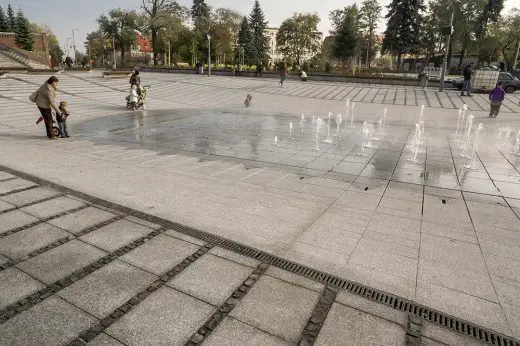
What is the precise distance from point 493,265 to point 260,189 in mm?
3498

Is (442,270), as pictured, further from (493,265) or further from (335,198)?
(335,198)

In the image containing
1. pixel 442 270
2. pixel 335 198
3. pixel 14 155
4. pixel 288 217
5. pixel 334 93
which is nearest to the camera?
pixel 442 270

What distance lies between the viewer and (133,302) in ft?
9.47

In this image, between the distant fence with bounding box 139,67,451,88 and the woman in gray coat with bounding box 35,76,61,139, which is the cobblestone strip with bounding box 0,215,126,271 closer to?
the woman in gray coat with bounding box 35,76,61,139

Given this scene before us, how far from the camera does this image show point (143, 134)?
10.8 metres

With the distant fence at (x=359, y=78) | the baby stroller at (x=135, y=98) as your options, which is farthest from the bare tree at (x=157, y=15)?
the baby stroller at (x=135, y=98)

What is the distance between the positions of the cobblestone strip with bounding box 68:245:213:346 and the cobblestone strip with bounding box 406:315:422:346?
2105 mm

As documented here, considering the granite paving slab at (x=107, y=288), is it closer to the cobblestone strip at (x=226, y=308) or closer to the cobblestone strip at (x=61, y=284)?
the cobblestone strip at (x=61, y=284)

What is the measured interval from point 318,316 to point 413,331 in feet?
2.44

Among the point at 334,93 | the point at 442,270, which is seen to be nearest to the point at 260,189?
the point at 442,270

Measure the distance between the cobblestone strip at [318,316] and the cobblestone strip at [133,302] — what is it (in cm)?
138

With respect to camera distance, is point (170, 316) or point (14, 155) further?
point (14, 155)

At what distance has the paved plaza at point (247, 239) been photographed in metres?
2.70

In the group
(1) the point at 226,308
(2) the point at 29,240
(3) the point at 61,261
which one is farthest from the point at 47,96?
(1) the point at 226,308
